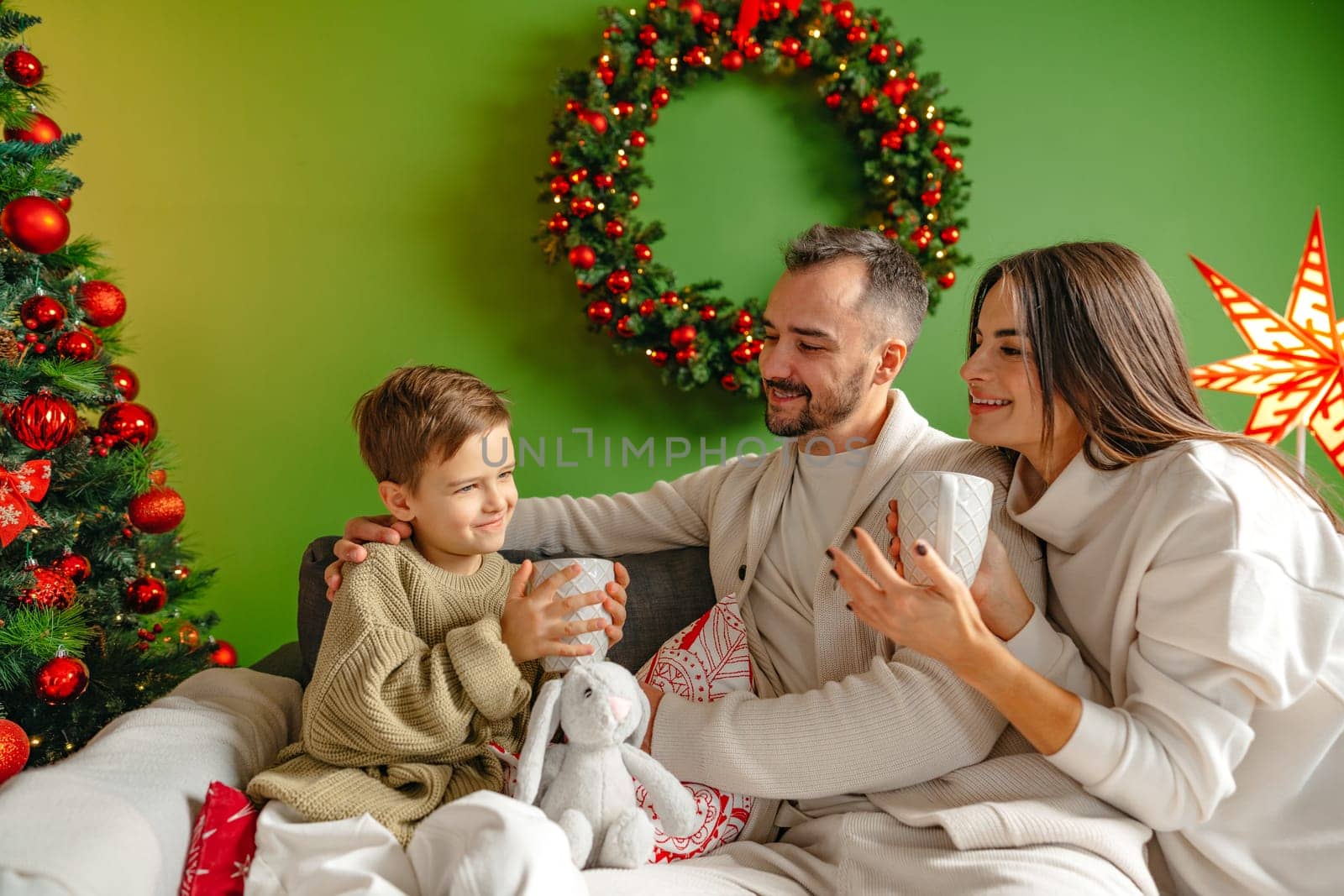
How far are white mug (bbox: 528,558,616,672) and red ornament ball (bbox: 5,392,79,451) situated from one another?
45.2 inches

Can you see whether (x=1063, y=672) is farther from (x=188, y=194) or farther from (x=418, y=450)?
(x=188, y=194)

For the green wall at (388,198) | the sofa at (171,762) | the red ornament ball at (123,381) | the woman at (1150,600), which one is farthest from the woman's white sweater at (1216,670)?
the red ornament ball at (123,381)

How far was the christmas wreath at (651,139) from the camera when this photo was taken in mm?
2465

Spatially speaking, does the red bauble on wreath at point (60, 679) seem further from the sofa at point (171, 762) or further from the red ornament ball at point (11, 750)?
the sofa at point (171, 762)

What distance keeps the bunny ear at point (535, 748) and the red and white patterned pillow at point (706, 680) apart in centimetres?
15

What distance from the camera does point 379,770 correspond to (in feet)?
5.03

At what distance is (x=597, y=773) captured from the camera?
4.77 ft

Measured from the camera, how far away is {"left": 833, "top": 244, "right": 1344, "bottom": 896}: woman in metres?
1.36

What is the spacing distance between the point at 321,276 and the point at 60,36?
Answer: 36.7 inches

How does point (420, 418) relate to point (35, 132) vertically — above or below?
below

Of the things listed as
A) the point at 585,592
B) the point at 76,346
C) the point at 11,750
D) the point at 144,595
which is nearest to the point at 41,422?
the point at 76,346

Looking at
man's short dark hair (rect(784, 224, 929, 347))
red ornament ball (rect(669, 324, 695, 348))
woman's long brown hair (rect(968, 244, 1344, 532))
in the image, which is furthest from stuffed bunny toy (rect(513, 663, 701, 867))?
red ornament ball (rect(669, 324, 695, 348))

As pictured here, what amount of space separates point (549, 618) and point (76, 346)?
127 centimetres

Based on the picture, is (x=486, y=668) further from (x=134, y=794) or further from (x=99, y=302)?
(x=99, y=302)
